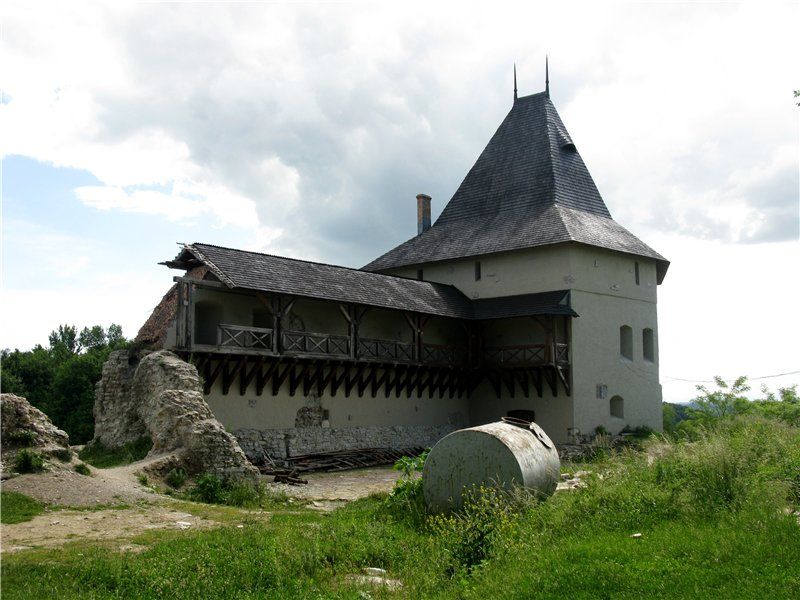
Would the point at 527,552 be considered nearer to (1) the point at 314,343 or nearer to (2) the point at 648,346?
(1) the point at 314,343

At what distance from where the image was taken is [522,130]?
2998cm

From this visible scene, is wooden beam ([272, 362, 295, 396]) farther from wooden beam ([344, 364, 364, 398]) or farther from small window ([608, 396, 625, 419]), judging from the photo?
small window ([608, 396, 625, 419])

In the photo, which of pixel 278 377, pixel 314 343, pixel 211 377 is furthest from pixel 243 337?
pixel 314 343

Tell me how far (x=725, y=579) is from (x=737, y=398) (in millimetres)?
28747

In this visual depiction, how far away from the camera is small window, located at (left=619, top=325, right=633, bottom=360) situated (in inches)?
1067

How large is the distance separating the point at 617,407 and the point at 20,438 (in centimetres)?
1960

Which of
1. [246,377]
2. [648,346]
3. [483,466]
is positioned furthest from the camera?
[648,346]

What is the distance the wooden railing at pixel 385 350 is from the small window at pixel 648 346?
9.56 metres

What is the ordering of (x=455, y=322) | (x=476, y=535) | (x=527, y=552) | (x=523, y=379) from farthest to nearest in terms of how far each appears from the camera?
(x=455, y=322), (x=523, y=379), (x=476, y=535), (x=527, y=552)

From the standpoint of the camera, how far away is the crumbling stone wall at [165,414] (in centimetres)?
1484

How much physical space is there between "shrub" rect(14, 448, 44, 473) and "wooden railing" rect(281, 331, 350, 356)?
8012 millimetres

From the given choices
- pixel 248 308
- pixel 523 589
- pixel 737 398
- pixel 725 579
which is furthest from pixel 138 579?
pixel 737 398

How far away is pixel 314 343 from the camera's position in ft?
67.1

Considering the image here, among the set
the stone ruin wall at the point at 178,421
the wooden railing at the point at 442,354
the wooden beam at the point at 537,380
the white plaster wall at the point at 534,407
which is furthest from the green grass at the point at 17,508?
the white plaster wall at the point at 534,407
